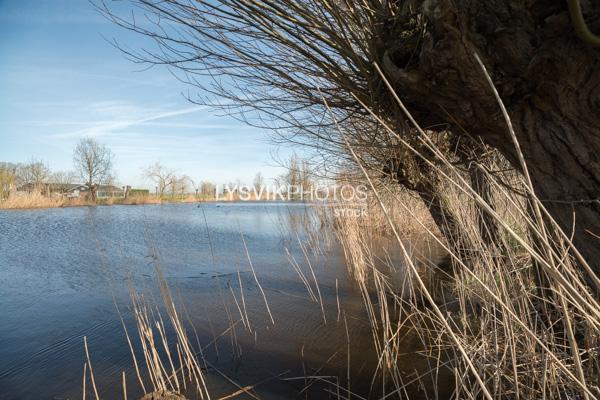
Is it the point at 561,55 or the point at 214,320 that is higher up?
the point at 561,55

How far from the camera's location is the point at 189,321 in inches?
136

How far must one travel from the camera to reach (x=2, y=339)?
3.07 meters

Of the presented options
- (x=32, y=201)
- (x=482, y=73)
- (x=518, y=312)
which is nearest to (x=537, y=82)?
(x=482, y=73)

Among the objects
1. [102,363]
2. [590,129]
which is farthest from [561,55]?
[102,363]

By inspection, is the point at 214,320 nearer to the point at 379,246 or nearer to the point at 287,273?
the point at 287,273

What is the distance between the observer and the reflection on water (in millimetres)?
2457

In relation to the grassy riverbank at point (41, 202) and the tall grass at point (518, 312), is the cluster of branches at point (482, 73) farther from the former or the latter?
the grassy riverbank at point (41, 202)

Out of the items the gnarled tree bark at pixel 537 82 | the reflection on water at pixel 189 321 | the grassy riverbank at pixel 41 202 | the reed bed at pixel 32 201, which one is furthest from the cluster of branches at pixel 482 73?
the reed bed at pixel 32 201

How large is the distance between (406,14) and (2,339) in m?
4.28

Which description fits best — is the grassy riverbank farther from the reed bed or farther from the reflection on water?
the reflection on water

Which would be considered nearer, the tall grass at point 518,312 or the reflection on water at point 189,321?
the tall grass at point 518,312

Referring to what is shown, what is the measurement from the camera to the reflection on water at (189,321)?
8.06ft

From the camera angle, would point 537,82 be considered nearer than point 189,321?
Yes

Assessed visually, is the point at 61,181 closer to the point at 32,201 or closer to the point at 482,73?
the point at 32,201
